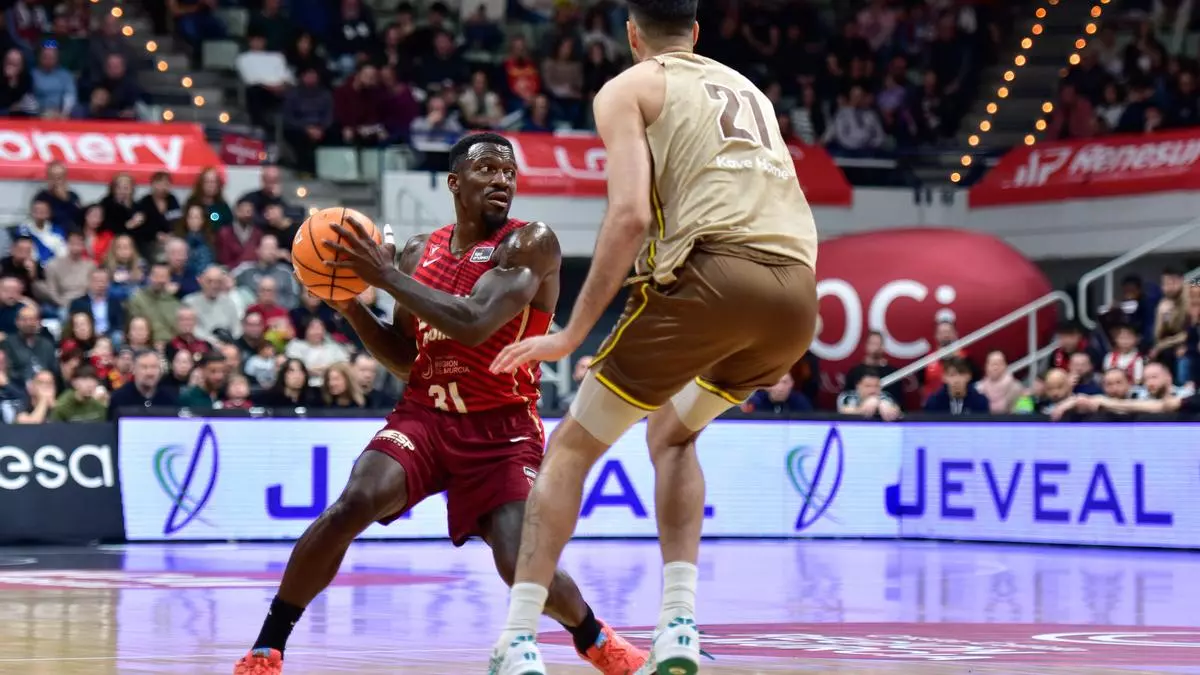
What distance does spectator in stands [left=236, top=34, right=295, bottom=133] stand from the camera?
893 inches

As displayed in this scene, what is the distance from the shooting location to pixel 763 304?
6043 mm

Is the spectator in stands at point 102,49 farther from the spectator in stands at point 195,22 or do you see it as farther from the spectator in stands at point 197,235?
the spectator in stands at point 197,235

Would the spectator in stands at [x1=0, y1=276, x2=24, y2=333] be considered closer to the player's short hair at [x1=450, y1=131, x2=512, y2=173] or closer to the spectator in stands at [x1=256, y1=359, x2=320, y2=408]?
the spectator in stands at [x1=256, y1=359, x2=320, y2=408]

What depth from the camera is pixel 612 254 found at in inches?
232

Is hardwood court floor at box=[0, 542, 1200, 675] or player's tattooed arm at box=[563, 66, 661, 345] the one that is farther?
hardwood court floor at box=[0, 542, 1200, 675]

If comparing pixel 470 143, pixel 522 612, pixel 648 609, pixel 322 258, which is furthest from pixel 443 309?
pixel 648 609

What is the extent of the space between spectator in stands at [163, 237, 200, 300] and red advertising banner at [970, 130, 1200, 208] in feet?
35.4

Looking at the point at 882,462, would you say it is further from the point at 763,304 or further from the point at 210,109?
the point at 763,304

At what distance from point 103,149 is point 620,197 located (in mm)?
15586

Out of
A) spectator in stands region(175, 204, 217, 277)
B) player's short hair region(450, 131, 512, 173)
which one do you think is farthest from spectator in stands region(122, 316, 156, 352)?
player's short hair region(450, 131, 512, 173)

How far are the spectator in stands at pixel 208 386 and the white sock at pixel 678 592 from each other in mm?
10958

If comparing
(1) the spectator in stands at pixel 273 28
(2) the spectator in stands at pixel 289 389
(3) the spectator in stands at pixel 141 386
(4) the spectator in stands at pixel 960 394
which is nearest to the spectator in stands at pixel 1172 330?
(4) the spectator in stands at pixel 960 394

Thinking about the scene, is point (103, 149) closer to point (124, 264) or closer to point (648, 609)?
point (124, 264)

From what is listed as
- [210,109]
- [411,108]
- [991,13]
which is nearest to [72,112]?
[210,109]
